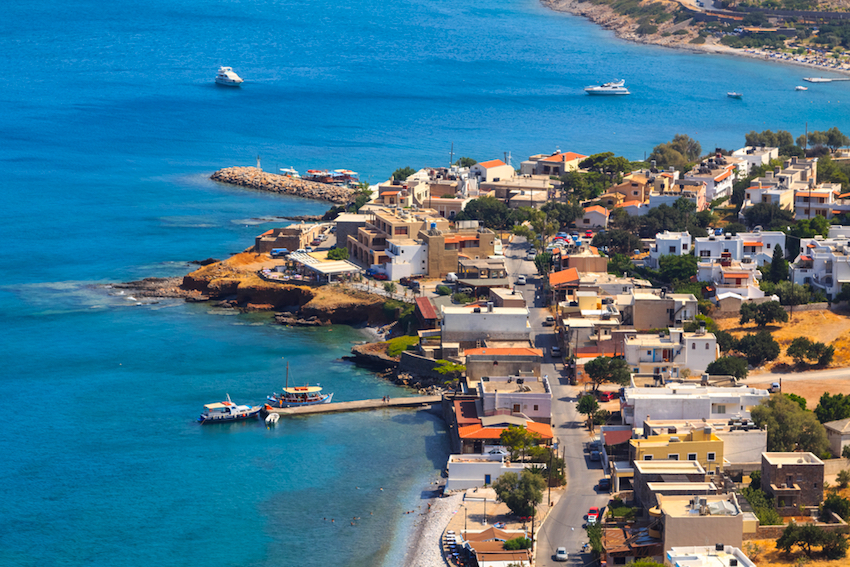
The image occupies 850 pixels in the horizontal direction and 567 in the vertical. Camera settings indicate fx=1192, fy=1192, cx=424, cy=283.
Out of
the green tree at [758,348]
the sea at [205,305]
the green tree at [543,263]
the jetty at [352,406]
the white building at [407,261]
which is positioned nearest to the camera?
the sea at [205,305]

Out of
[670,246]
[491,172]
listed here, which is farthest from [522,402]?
[491,172]

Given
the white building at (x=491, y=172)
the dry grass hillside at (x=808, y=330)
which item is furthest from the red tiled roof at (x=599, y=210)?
the dry grass hillside at (x=808, y=330)

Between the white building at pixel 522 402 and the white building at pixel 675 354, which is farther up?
the white building at pixel 675 354

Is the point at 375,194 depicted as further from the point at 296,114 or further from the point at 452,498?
the point at 296,114

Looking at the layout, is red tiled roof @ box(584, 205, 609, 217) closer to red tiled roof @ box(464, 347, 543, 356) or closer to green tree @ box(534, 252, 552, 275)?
green tree @ box(534, 252, 552, 275)

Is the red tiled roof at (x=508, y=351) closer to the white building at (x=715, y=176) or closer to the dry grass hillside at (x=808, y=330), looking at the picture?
the dry grass hillside at (x=808, y=330)

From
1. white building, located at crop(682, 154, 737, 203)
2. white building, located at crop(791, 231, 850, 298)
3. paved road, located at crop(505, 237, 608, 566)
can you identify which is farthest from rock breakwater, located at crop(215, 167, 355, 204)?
white building, located at crop(791, 231, 850, 298)

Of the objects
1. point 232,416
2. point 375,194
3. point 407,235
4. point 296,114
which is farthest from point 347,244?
point 296,114
